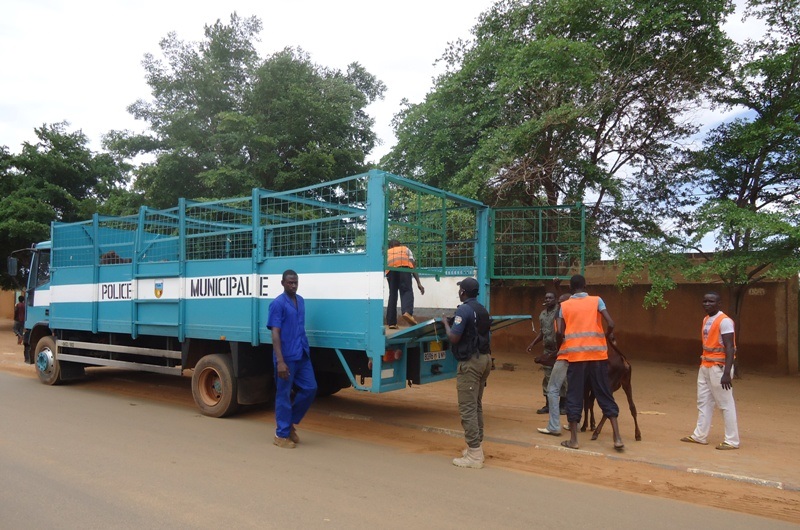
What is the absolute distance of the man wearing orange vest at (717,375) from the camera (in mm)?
5844

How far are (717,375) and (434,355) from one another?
2.98 m

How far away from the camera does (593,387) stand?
5.96 meters

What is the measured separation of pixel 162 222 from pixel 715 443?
752 centimetres

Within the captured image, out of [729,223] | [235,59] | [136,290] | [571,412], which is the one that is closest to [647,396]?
[729,223]

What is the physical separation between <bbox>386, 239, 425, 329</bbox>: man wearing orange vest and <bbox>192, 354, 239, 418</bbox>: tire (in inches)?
82.9

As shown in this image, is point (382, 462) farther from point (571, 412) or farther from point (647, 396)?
point (647, 396)

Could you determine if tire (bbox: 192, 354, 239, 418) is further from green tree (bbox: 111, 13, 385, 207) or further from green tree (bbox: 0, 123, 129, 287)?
green tree (bbox: 0, 123, 129, 287)

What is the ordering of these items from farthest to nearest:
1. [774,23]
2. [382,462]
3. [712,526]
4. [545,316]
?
[774,23]
[545,316]
[382,462]
[712,526]

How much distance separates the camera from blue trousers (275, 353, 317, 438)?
5863mm

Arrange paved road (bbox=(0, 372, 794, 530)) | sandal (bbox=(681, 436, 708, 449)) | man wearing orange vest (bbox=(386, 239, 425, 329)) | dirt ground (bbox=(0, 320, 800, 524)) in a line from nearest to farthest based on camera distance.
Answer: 1. paved road (bbox=(0, 372, 794, 530))
2. dirt ground (bbox=(0, 320, 800, 524))
3. sandal (bbox=(681, 436, 708, 449))
4. man wearing orange vest (bbox=(386, 239, 425, 329))

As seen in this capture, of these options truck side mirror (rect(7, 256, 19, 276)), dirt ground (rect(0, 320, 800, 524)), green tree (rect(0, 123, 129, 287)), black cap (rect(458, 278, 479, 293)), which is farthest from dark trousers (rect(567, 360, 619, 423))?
green tree (rect(0, 123, 129, 287))

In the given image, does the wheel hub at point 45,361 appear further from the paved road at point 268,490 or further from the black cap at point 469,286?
the black cap at point 469,286

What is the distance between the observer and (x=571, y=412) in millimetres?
5867

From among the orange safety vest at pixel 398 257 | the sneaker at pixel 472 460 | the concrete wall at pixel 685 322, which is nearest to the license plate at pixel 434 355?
the orange safety vest at pixel 398 257
